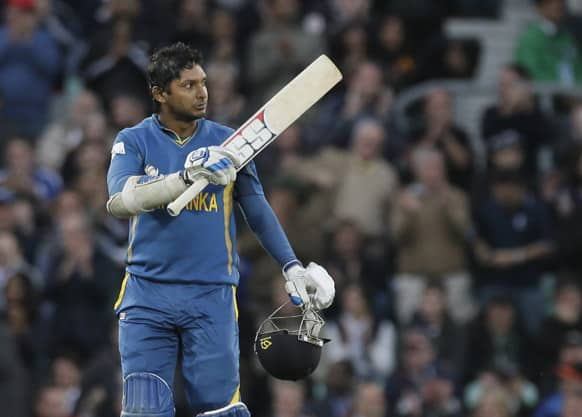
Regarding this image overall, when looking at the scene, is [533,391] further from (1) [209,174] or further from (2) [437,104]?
(1) [209,174]

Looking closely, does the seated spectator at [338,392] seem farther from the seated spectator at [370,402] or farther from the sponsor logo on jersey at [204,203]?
the sponsor logo on jersey at [204,203]

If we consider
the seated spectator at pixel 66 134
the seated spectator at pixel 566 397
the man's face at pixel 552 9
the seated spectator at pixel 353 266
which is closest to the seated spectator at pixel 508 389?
the seated spectator at pixel 566 397

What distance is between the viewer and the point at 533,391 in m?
11.5

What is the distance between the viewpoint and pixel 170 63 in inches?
277

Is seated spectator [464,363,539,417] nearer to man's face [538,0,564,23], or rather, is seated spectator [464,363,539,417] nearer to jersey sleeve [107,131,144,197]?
man's face [538,0,564,23]

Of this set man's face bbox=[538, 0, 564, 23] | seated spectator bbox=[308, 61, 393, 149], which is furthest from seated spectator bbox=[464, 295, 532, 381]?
man's face bbox=[538, 0, 564, 23]

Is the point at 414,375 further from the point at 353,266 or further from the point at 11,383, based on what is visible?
the point at 11,383

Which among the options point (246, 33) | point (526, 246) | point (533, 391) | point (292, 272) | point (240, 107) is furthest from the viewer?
point (246, 33)

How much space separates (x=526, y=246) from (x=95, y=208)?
3.46 metres

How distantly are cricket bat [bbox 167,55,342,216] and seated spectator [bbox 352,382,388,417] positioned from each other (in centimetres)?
410

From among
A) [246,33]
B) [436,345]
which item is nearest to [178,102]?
[436,345]

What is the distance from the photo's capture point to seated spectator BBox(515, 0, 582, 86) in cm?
1416

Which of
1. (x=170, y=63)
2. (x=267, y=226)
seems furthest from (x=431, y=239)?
(x=170, y=63)

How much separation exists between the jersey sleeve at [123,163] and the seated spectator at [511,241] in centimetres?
575
